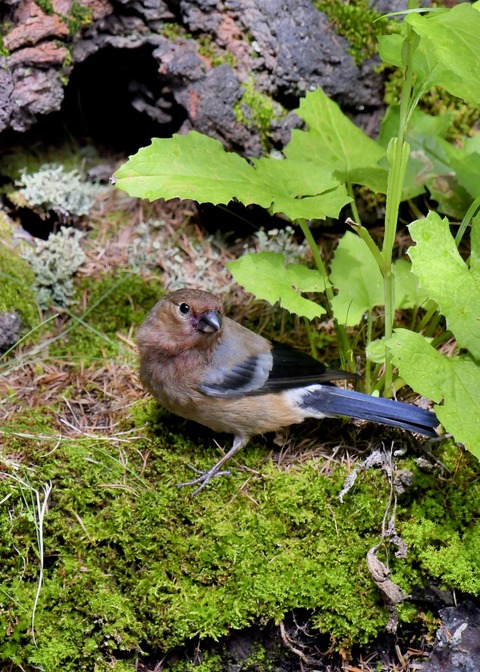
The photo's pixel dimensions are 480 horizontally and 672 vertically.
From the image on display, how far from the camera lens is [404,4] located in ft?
18.1

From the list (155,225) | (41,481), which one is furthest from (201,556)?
(155,225)

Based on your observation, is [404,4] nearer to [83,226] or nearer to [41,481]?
[83,226]

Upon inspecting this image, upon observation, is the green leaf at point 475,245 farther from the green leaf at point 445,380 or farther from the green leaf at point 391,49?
the green leaf at point 391,49

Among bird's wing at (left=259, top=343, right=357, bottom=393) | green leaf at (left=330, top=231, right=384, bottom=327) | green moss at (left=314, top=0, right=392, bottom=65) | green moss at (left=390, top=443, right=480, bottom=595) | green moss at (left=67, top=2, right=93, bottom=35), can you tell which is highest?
green moss at (left=67, top=2, right=93, bottom=35)

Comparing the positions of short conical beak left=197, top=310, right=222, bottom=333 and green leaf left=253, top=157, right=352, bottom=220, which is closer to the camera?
green leaf left=253, top=157, right=352, bottom=220

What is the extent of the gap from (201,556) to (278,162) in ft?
7.85

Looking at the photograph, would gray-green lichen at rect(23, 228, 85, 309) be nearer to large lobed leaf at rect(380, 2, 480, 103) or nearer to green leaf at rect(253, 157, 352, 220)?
green leaf at rect(253, 157, 352, 220)

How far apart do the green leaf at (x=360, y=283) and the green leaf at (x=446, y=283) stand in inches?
26.1

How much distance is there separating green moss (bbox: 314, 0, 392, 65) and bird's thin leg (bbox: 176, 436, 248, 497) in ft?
10.0

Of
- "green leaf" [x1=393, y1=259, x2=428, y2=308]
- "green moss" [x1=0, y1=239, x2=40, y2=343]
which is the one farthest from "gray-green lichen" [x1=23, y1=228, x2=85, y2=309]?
"green leaf" [x1=393, y1=259, x2=428, y2=308]

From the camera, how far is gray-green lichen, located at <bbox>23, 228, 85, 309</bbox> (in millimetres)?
5238

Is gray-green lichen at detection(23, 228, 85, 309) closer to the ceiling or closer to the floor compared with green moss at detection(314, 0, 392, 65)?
closer to the floor

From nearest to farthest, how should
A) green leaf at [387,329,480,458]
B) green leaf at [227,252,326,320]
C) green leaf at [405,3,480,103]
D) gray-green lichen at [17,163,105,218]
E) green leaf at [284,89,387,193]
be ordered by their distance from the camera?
green leaf at [405,3,480,103] < green leaf at [387,329,480,458] < green leaf at [227,252,326,320] < green leaf at [284,89,387,193] < gray-green lichen at [17,163,105,218]

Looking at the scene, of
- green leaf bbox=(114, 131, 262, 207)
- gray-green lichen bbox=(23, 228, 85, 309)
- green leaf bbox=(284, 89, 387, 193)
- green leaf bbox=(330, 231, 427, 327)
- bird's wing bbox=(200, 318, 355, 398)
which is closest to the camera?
green leaf bbox=(114, 131, 262, 207)
